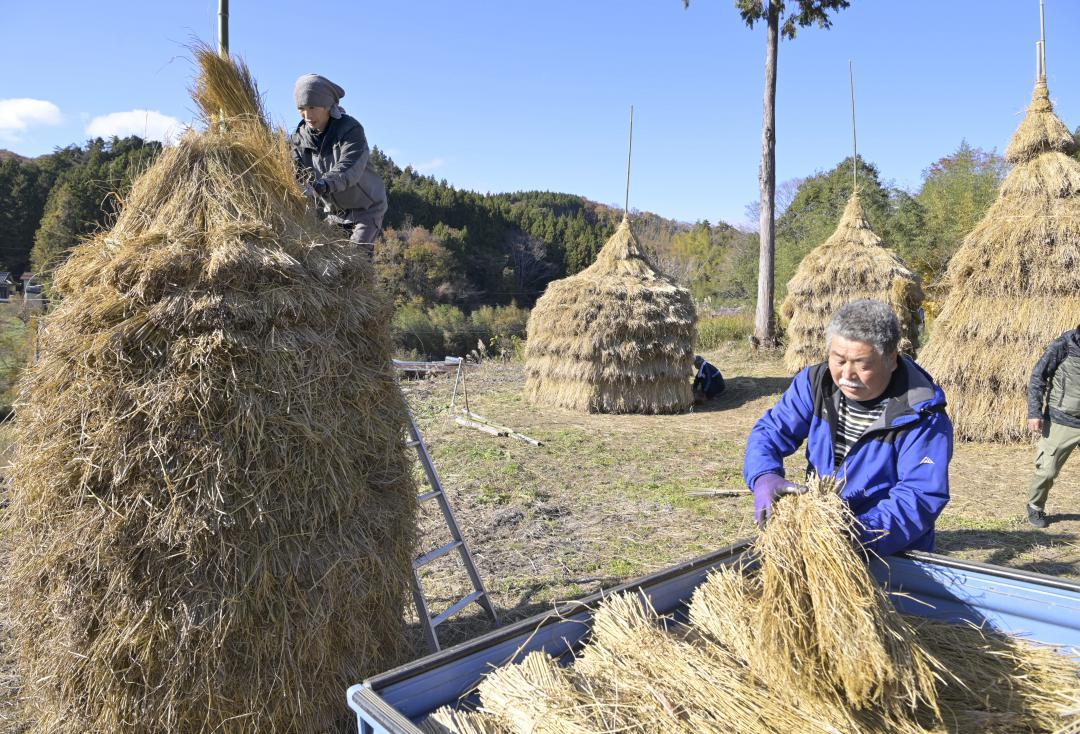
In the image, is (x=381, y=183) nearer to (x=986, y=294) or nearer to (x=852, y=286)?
(x=986, y=294)

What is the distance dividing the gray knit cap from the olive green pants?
595 cm

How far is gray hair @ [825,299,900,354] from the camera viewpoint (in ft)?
7.47

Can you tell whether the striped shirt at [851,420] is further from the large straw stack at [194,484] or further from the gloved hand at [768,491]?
the large straw stack at [194,484]

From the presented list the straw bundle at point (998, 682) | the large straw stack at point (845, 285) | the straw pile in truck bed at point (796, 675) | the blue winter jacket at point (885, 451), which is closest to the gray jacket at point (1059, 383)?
the blue winter jacket at point (885, 451)

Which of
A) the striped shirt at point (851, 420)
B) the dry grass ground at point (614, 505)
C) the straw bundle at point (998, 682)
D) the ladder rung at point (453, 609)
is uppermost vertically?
the striped shirt at point (851, 420)

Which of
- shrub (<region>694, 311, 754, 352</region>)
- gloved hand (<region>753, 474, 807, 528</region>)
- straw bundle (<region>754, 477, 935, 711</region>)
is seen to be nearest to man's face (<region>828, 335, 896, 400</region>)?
gloved hand (<region>753, 474, 807, 528</region>)

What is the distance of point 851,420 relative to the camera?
2.51 m

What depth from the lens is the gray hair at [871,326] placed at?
2.28 m

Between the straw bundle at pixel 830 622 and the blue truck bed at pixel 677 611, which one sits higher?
the straw bundle at pixel 830 622

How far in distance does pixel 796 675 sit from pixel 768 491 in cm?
69

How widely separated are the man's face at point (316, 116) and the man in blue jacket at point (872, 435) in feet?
9.19

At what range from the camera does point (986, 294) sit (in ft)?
27.7

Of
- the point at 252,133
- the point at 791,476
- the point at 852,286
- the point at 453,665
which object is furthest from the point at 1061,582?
the point at 852,286

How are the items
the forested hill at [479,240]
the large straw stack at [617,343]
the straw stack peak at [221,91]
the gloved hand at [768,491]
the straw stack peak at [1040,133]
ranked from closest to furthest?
the gloved hand at [768,491], the straw stack peak at [221,91], the straw stack peak at [1040,133], the large straw stack at [617,343], the forested hill at [479,240]
